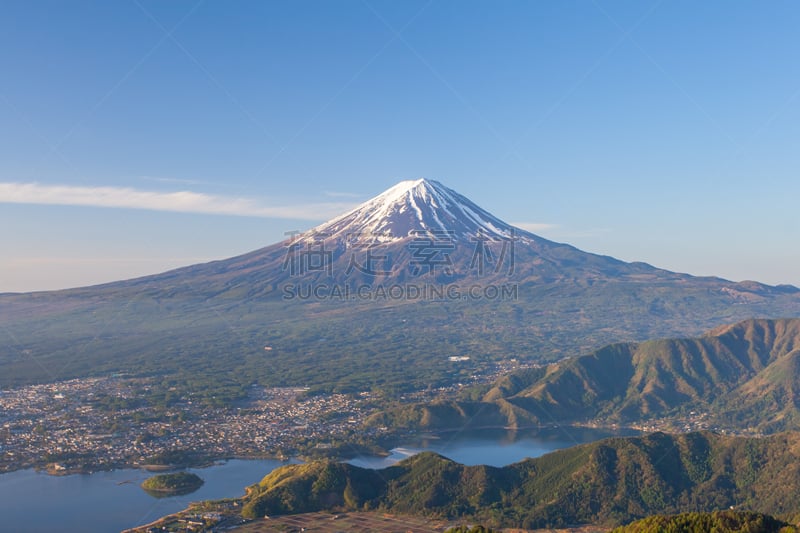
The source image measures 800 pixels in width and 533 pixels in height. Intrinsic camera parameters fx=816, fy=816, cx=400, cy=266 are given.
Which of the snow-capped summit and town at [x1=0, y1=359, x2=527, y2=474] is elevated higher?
the snow-capped summit

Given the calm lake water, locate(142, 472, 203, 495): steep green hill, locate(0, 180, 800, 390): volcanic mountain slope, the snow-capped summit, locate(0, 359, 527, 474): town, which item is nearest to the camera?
the calm lake water

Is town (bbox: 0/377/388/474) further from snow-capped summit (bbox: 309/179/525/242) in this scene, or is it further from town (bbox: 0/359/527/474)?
snow-capped summit (bbox: 309/179/525/242)

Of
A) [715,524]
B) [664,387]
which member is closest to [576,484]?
[715,524]

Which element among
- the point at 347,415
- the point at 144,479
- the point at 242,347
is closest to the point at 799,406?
the point at 347,415

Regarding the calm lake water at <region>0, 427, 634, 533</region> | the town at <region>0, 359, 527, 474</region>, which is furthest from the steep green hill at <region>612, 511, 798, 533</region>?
the town at <region>0, 359, 527, 474</region>

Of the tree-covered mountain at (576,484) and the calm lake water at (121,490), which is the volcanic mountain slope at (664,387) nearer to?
the calm lake water at (121,490)

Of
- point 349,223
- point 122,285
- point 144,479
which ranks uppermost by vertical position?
point 349,223

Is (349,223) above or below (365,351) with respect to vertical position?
above

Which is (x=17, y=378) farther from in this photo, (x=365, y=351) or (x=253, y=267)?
(x=253, y=267)
